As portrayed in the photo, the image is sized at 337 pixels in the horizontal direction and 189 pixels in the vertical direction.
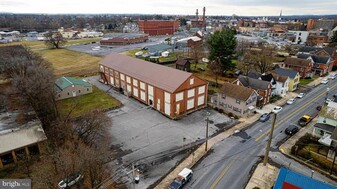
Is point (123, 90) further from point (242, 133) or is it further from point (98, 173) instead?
point (98, 173)

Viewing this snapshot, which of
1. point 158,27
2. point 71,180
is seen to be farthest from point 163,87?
point 158,27

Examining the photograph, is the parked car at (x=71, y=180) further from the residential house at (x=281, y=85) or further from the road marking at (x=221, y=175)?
the residential house at (x=281, y=85)

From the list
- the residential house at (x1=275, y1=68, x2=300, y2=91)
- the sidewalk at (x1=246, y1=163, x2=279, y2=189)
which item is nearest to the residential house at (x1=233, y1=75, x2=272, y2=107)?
the residential house at (x1=275, y1=68, x2=300, y2=91)

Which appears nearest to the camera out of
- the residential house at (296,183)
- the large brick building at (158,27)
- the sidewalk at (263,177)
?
the residential house at (296,183)

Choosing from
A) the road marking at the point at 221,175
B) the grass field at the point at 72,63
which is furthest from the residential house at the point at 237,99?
the grass field at the point at 72,63

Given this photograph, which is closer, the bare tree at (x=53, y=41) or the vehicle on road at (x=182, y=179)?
the vehicle on road at (x=182, y=179)

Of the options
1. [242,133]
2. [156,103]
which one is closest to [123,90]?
[156,103]

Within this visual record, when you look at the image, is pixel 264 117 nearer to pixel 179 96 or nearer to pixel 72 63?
pixel 179 96
